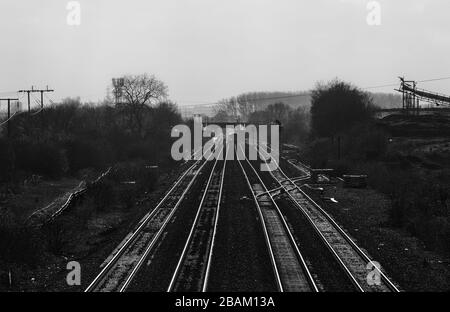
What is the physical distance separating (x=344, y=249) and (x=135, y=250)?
6254 mm

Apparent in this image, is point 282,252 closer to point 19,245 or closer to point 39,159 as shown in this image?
point 19,245

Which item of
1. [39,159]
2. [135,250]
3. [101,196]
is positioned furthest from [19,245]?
[39,159]

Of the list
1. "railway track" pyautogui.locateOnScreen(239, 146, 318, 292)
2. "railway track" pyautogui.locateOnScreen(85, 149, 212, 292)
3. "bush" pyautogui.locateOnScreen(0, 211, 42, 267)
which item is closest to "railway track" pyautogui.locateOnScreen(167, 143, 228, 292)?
"railway track" pyautogui.locateOnScreen(85, 149, 212, 292)

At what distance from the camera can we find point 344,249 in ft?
55.8

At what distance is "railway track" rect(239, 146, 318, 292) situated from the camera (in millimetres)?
13391

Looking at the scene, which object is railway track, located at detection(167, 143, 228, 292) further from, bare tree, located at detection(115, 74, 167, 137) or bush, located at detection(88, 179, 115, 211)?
bare tree, located at detection(115, 74, 167, 137)

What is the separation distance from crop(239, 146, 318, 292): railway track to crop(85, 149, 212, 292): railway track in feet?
11.9

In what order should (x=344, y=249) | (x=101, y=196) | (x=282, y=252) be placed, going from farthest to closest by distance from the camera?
1. (x=101, y=196)
2. (x=344, y=249)
3. (x=282, y=252)

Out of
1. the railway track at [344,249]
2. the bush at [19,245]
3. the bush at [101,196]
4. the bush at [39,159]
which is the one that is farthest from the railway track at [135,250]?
the bush at [39,159]

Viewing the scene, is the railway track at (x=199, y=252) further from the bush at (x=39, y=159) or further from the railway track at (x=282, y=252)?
the bush at (x=39, y=159)

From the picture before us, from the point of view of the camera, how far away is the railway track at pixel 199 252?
13.4 metres

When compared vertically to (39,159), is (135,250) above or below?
below
